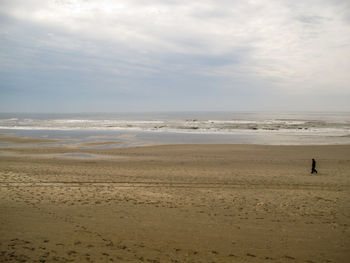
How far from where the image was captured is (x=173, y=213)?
8.88 m

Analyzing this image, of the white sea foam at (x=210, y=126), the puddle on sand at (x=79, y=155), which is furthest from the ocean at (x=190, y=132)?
the puddle on sand at (x=79, y=155)

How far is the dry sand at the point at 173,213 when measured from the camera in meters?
6.44

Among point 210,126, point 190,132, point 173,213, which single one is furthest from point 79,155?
point 210,126

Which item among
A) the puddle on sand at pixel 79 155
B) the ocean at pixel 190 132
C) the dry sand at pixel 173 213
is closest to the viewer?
the dry sand at pixel 173 213

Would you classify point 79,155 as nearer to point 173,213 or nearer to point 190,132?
point 173,213

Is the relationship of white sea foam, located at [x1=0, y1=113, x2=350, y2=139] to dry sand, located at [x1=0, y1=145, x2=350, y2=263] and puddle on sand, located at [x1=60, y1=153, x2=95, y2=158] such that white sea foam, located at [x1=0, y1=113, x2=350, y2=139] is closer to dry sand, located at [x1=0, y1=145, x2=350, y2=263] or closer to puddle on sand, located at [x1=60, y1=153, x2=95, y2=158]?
puddle on sand, located at [x1=60, y1=153, x2=95, y2=158]

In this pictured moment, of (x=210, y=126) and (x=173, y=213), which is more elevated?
(x=210, y=126)

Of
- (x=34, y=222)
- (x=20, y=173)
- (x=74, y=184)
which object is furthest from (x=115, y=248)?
(x=20, y=173)

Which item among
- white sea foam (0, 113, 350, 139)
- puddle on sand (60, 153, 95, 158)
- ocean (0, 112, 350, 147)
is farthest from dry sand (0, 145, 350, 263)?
white sea foam (0, 113, 350, 139)

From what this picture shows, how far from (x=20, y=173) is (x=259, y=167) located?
1455cm

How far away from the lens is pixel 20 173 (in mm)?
14305

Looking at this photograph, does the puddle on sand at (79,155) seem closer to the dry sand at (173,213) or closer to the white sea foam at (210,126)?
the dry sand at (173,213)

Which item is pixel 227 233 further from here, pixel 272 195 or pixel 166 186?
pixel 166 186

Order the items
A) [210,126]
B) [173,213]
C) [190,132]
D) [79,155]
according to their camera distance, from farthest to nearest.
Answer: [210,126] < [190,132] < [79,155] < [173,213]
